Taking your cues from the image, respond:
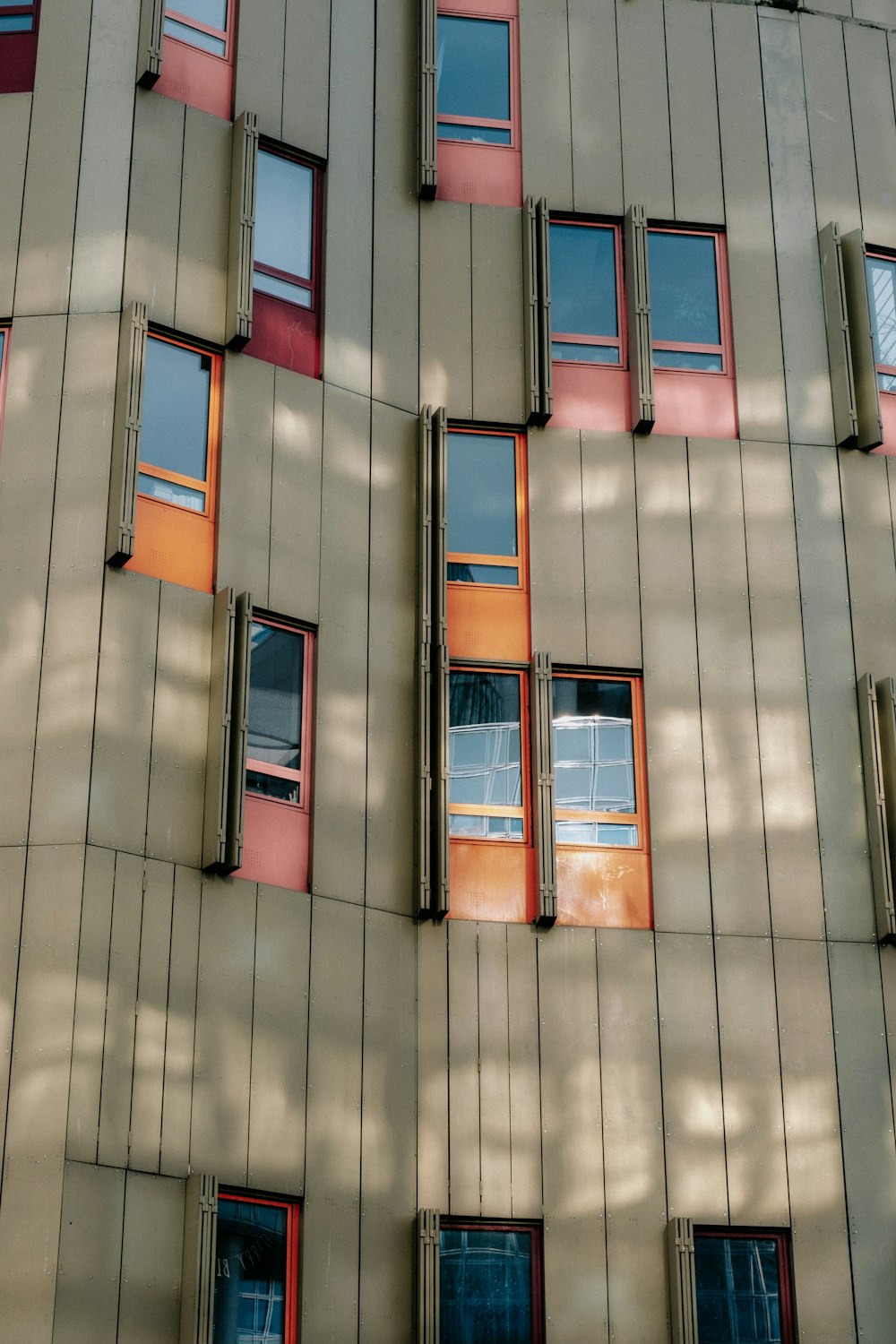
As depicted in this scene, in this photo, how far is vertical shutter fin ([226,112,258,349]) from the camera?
68.5ft

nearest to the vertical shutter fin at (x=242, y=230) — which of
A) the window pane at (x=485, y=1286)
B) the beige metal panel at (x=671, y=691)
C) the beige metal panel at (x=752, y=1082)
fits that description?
the beige metal panel at (x=671, y=691)

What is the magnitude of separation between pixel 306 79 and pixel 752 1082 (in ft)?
41.8

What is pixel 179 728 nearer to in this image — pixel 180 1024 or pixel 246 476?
pixel 180 1024

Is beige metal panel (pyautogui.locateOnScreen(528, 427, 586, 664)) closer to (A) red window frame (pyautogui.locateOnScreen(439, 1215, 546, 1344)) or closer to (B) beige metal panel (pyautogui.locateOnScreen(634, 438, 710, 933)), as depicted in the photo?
(B) beige metal panel (pyautogui.locateOnScreen(634, 438, 710, 933))

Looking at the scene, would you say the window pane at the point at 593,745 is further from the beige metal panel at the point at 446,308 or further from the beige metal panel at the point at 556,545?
the beige metal panel at the point at 446,308

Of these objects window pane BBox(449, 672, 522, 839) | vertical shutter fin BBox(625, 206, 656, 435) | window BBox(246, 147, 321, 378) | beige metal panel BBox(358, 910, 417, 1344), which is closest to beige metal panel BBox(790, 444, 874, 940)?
vertical shutter fin BBox(625, 206, 656, 435)

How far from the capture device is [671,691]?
71.9ft

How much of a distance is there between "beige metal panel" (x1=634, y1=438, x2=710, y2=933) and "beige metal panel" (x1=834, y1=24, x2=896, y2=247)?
4.50 metres

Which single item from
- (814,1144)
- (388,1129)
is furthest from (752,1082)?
(388,1129)

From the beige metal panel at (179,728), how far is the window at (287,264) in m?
3.46

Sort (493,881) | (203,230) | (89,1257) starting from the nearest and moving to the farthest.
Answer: (89,1257) → (493,881) → (203,230)

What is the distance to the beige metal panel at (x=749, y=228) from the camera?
23.6m

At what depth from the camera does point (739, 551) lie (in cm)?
2269

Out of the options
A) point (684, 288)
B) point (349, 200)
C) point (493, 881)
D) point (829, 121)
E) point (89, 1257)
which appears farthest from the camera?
point (829, 121)
